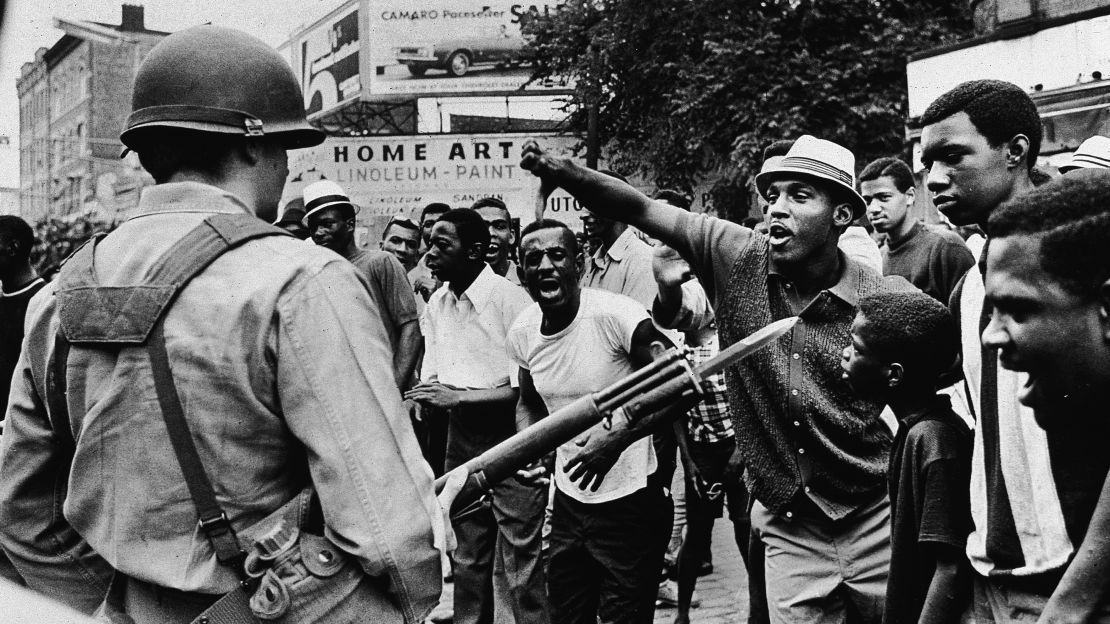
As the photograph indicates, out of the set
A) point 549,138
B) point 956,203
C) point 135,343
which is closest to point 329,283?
point 135,343

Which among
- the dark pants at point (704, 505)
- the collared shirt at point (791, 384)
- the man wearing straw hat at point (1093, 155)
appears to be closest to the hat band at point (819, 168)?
the collared shirt at point (791, 384)

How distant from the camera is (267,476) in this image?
215 cm

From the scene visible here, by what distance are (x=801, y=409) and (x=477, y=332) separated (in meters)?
2.85

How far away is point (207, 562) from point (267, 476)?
0.65ft

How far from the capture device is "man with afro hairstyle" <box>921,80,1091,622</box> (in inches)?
89.0

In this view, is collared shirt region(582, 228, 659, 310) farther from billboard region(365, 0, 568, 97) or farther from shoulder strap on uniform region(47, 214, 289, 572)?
billboard region(365, 0, 568, 97)

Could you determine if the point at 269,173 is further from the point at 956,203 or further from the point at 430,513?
the point at 956,203

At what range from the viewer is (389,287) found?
6.68m

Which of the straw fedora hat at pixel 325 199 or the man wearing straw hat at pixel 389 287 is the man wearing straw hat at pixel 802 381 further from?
the straw fedora hat at pixel 325 199

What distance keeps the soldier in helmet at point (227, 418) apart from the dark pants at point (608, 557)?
2685 millimetres

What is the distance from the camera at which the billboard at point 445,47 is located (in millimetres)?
26250

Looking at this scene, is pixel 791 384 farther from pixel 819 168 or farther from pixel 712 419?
pixel 712 419

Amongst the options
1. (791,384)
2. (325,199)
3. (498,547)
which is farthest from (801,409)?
(325,199)

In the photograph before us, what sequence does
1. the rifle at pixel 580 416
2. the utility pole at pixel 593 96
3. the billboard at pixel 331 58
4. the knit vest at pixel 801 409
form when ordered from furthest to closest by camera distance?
the billboard at pixel 331 58 < the utility pole at pixel 593 96 < the knit vest at pixel 801 409 < the rifle at pixel 580 416
